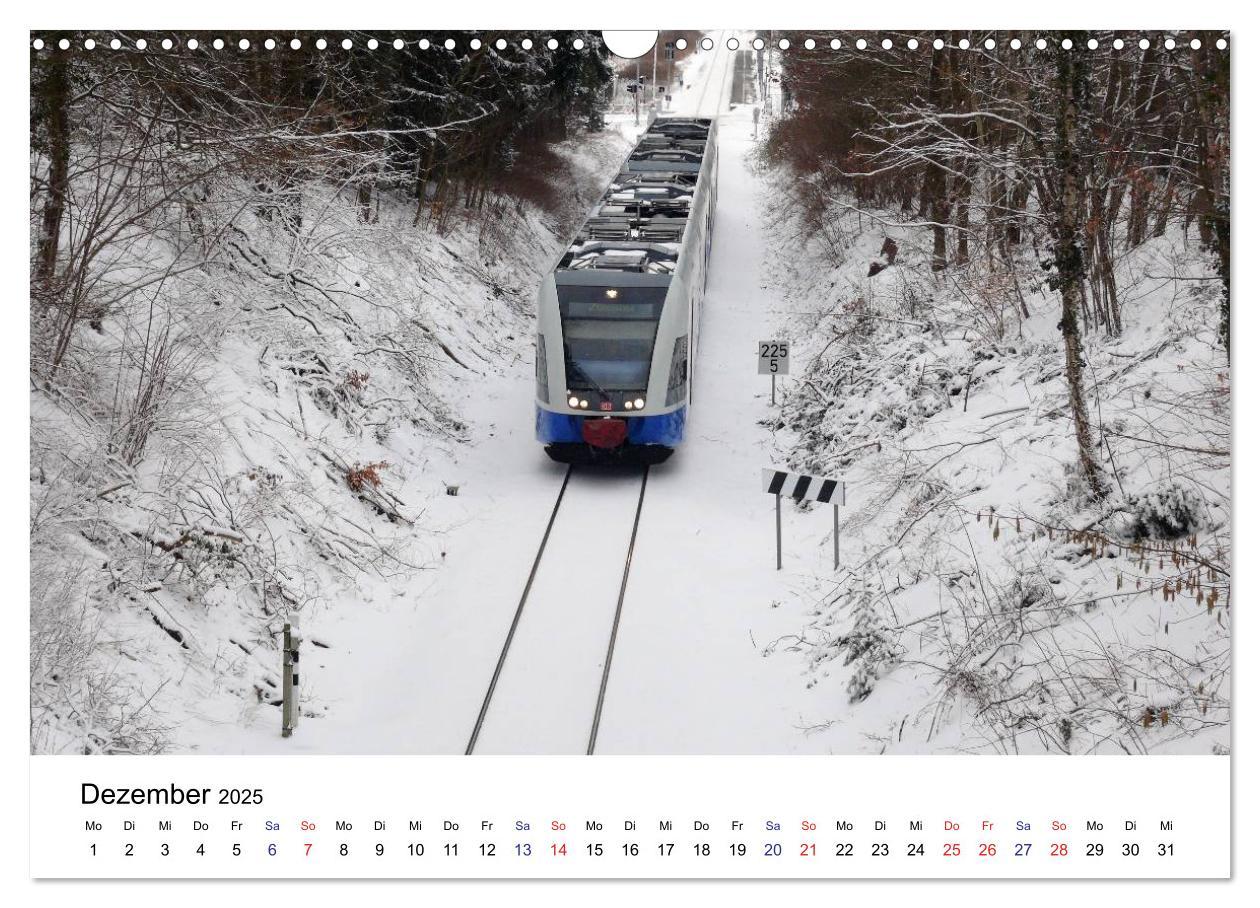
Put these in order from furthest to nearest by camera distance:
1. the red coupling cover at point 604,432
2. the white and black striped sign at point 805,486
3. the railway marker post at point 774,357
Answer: the railway marker post at point 774,357, the red coupling cover at point 604,432, the white and black striped sign at point 805,486

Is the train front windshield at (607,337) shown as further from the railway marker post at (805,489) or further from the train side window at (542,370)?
the railway marker post at (805,489)

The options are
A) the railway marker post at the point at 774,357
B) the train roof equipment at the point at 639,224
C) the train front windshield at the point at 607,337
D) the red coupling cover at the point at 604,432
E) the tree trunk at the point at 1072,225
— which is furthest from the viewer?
the railway marker post at the point at 774,357

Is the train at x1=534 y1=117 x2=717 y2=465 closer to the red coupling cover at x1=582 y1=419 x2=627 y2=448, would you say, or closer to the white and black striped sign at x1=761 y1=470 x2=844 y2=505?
the red coupling cover at x1=582 y1=419 x2=627 y2=448

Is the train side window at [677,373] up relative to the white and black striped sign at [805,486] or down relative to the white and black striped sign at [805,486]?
up

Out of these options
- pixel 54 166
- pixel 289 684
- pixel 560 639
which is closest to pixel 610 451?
pixel 560 639

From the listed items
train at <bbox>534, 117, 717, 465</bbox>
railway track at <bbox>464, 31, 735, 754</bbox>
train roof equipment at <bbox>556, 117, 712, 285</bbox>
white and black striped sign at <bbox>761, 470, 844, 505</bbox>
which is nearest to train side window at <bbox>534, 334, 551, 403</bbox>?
train at <bbox>534, 117, 717, 465</bbox>

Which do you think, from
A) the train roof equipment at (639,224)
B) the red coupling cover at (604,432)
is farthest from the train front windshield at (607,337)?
the red coupling cover at (604,432)
